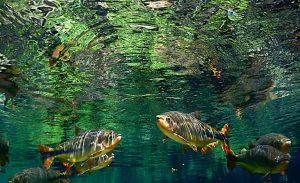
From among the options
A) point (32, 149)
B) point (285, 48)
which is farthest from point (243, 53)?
point (32, 149)

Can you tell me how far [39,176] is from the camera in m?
7.10

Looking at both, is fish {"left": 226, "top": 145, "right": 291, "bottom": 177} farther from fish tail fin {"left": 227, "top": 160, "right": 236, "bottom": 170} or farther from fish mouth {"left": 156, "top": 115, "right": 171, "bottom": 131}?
fish mouth {"left": 156, "top": 115, "right": 171, "bottom": 131}

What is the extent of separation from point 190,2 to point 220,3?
3.47 ft

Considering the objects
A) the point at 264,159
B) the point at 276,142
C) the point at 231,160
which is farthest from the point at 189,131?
the point at 276,142

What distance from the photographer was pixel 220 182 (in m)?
74.1

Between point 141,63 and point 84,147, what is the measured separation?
350 inches

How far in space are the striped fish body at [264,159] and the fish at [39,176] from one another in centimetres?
409

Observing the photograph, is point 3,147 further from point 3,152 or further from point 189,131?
point 189,131

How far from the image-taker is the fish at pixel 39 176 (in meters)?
7.09

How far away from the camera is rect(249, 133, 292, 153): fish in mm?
7053

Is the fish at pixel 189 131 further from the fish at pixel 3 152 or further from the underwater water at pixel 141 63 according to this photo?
the fish at pixel 3 152

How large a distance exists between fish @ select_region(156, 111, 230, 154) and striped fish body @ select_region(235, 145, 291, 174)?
0.65m

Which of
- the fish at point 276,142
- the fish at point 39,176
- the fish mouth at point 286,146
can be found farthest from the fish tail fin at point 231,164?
the fish at point 39,176

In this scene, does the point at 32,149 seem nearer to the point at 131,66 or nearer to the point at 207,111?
the point at 207,111
